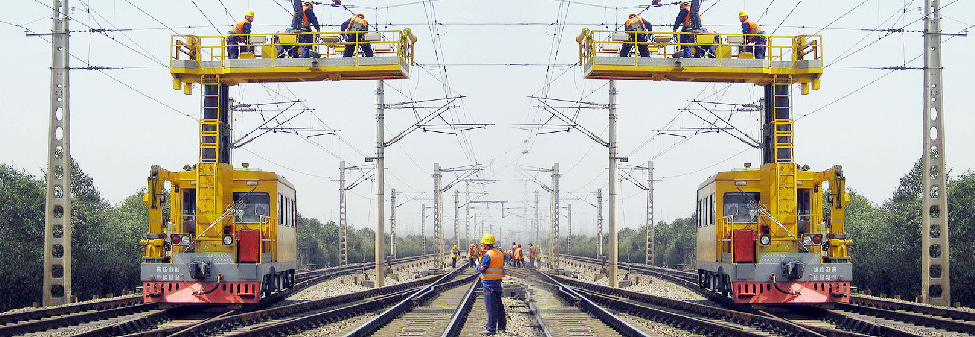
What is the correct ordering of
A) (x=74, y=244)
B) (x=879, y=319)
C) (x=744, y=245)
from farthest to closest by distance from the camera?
1. (x=74, y=244)
2. (x=744, y=245)
3. (x=879, y=319)

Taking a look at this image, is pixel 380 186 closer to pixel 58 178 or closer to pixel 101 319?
pixel 58 178

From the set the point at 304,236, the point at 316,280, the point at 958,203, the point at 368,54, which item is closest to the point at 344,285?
the point at 316,280

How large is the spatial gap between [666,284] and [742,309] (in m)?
20.6

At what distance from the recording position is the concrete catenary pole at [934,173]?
2656 cm

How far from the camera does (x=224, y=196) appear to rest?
23.4 metres

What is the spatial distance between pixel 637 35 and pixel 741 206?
4.51 metres

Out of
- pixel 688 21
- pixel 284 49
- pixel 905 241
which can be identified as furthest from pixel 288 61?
pixel 905 241

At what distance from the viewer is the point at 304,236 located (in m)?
80.2

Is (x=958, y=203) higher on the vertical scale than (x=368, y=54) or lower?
lower

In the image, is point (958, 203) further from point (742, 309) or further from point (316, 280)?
point (316, 280)

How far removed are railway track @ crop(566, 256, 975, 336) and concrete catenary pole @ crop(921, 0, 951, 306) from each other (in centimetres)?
210

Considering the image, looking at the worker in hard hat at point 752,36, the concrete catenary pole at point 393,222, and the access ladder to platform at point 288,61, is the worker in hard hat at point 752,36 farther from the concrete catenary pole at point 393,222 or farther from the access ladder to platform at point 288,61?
the concrete catenary pole at point 393,222

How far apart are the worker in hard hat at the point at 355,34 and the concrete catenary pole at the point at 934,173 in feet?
48.1

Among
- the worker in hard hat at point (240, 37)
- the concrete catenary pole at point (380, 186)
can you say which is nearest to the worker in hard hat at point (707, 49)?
the worker in hard hat at point (240, 37)
